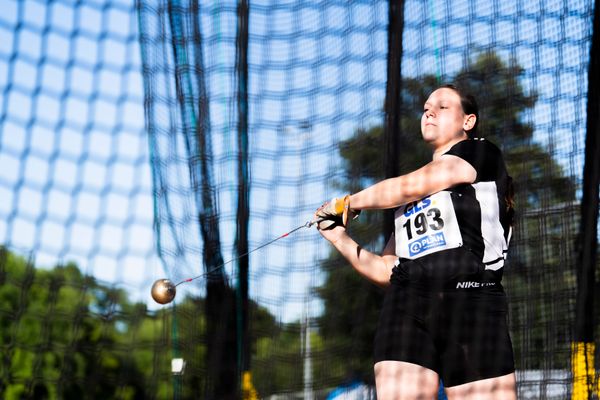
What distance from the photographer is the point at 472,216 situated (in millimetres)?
1783

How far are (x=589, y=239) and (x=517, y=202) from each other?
30cm

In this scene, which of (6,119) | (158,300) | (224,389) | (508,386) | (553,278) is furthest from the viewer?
(553,278)

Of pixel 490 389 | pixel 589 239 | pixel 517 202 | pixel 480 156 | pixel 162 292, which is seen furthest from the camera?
pixel 517 202

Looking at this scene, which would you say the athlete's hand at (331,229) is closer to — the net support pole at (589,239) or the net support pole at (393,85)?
the net support pole at (393,85)

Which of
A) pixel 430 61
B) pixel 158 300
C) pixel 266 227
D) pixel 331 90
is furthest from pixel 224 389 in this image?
pixel 430 61

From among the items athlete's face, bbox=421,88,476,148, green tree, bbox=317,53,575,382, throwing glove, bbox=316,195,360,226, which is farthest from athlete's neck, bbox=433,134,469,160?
green tree, bbox=317,53,575,382

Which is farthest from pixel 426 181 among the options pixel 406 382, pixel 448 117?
pixel 406 382

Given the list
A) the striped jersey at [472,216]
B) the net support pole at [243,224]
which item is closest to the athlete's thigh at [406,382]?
the striped jersey at [472,216]

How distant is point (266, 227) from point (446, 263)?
1.10 m

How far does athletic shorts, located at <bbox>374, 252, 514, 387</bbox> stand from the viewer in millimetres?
1714

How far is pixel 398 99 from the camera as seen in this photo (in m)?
2.98

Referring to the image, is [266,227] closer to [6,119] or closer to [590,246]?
[6,119]

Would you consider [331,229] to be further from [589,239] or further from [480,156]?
[589,239]

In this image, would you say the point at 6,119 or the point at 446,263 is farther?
the point at 6,119
